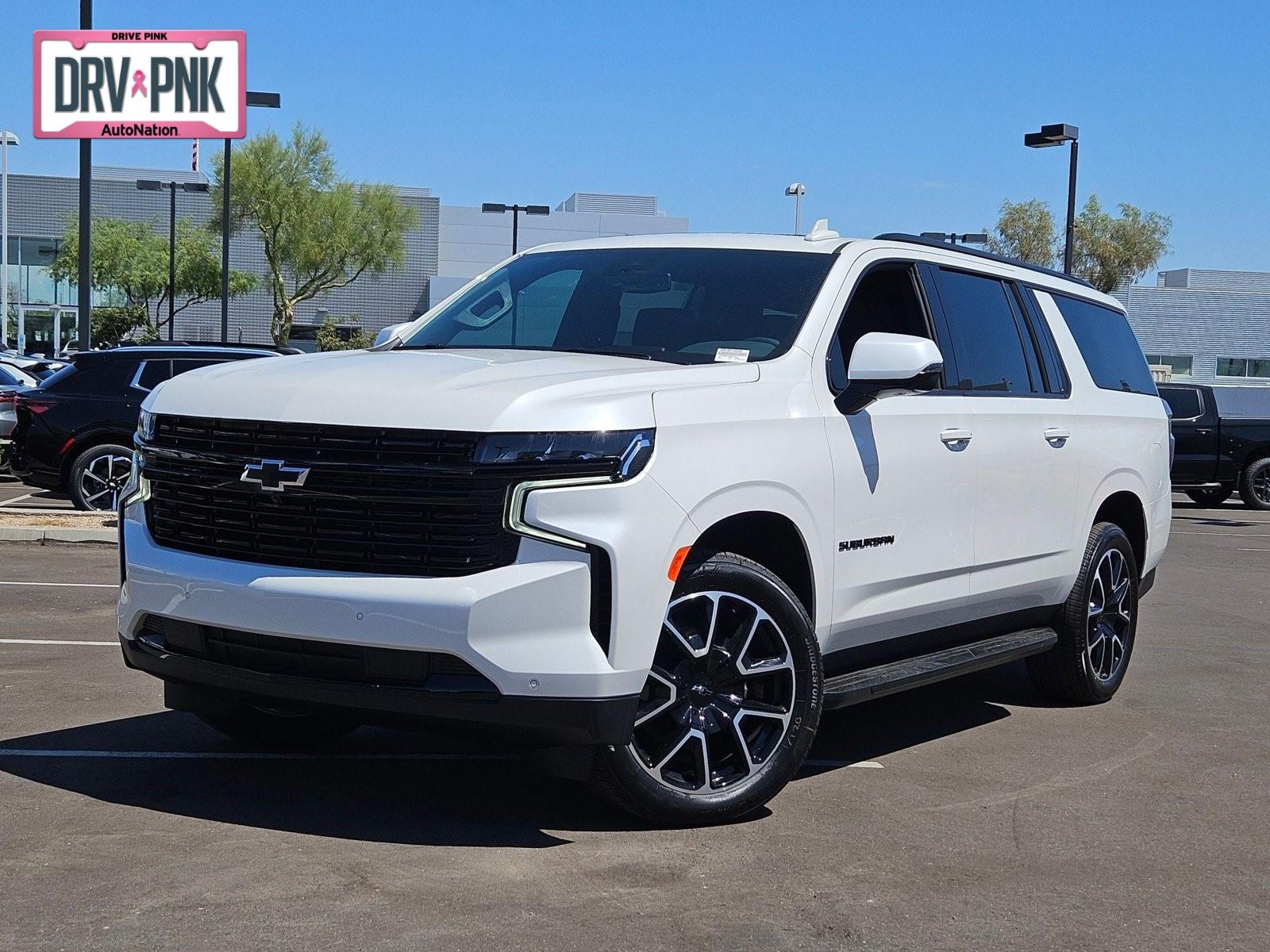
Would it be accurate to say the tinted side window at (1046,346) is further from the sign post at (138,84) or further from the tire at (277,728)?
the sign post at (138,84)

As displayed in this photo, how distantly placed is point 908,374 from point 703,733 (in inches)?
56.9

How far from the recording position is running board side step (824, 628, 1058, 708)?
209 inches

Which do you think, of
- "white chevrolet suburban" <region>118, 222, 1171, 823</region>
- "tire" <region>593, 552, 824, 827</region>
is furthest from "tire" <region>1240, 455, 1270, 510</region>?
"tire" <region>593, 552, 824, 827</region>

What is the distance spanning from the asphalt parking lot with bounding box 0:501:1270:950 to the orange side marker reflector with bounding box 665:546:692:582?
2.75ft

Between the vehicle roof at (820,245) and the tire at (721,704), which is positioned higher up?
the vehicle roof at (820,245)

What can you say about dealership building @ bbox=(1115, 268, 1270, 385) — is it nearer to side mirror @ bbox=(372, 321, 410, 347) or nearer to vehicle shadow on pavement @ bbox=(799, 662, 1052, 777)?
vehicle shadow on pavement @ bbox=(799, 662, 1052, 777)

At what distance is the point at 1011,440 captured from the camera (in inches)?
252

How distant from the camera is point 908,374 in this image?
5.26 meters

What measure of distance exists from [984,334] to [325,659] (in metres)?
3.43

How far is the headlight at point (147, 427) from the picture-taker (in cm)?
503

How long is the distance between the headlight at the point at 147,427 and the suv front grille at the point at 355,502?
0.34 meters

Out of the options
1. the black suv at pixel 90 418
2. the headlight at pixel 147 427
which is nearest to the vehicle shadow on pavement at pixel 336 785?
the headlight at pixel 147 427

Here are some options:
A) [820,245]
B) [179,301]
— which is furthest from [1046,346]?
[179,301]

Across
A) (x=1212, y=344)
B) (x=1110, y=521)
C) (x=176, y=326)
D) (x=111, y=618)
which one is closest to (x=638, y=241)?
(x=1110, y=521)
